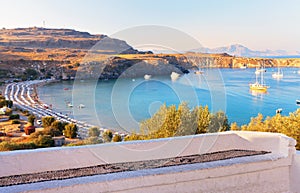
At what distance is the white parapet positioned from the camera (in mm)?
2225

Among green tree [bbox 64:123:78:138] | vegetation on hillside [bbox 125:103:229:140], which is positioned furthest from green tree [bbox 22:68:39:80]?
vegetation on hillside [bbox 125:103:229:140]

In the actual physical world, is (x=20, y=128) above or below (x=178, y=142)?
below

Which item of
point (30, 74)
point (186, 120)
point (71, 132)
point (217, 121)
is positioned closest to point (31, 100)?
point (30, 74)

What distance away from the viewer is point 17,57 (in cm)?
5559

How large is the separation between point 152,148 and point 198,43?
1669 millimetres

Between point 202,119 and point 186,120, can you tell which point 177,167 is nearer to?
point 186,120

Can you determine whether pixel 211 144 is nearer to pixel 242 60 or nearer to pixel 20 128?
pixel 20 128

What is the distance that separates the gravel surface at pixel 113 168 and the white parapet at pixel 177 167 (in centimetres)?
5

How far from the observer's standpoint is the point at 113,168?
313cm

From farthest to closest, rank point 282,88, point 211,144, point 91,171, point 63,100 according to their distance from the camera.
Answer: point 282,88
point 63,100
point 211,144
point 91,171

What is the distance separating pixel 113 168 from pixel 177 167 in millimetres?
933

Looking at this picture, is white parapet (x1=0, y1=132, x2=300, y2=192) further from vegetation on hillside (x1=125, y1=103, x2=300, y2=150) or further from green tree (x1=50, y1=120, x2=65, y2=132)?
green tree (x1=50, y1=120, x2=65, y2=132)

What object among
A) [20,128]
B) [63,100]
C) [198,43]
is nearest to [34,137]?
[20,128]

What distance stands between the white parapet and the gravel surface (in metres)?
0.05
